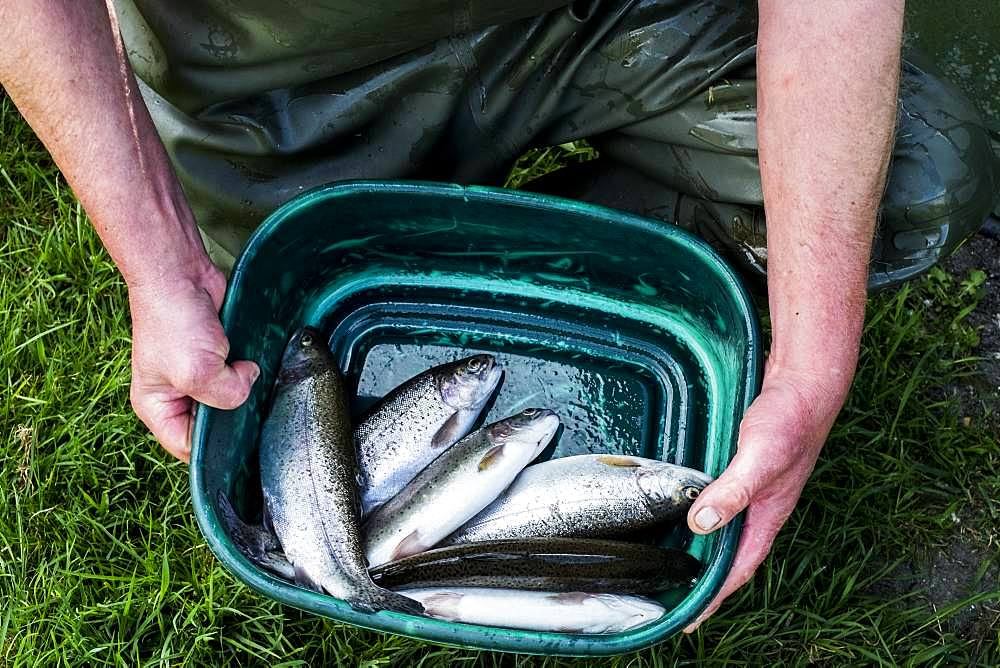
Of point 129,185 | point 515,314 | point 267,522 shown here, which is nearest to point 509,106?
point 515,314

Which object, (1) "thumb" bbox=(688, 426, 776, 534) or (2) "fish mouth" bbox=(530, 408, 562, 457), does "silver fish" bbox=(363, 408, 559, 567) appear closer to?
(2) "fish mouth" bbox=(530, 408, 562, 457)

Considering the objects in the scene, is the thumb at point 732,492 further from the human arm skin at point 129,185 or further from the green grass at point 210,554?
the human arm skin at point 129,185

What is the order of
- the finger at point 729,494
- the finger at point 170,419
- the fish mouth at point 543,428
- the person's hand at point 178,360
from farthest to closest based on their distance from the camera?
the fish mouth at point 543,428, the finger at point 170,419, the person's hand at point 178,360, the finger at point 729,494

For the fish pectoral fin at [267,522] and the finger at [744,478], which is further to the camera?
the fish pectoral fin at [267,522]

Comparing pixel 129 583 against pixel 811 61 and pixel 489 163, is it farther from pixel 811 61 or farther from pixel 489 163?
pixel 811 61

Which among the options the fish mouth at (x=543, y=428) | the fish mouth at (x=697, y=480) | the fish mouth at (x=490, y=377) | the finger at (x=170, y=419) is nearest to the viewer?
the finger at (x=170, y=419)

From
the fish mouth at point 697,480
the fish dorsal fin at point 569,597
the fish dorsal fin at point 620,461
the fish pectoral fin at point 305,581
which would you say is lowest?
the fish dorsal fin at point 569,597

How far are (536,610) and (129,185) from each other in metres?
1.18

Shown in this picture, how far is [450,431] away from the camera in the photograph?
2.31m

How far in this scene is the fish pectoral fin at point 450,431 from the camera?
7.53ft

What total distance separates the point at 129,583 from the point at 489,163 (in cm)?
142

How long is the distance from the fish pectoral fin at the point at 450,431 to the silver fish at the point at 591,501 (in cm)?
20

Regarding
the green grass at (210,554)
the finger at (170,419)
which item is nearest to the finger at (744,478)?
the green grass at (210,554)

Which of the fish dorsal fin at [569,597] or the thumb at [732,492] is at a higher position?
the thumb at [732,492]
